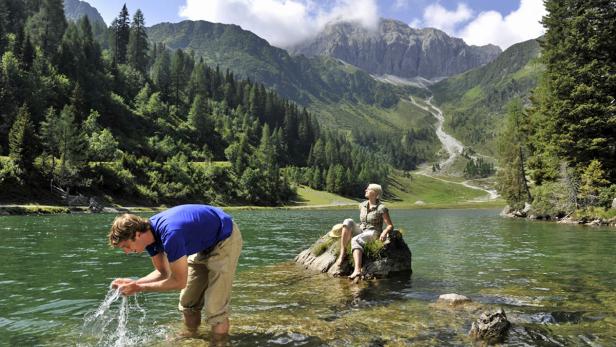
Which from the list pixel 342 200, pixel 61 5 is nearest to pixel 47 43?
pixel 61 5

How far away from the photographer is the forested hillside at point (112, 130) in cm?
9356

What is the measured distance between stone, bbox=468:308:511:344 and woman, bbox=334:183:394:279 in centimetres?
725

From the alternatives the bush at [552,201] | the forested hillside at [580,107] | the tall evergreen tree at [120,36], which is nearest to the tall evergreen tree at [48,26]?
the tall evergreen tree at [120,36]

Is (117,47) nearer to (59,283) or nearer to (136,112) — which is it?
(136,112)

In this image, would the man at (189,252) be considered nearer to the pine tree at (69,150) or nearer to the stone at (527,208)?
the stone at (527,208)

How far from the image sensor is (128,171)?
4200 inches

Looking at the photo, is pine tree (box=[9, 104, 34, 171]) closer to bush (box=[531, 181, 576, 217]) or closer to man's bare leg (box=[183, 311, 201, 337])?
bush (box=[531, 181, 576, 217])

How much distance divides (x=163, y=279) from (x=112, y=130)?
140698 mm

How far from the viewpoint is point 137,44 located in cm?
18725

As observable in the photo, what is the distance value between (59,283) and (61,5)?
7367 inches

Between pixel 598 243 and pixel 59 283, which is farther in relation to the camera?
pixel 598 243

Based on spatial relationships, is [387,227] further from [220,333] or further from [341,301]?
[220,333]

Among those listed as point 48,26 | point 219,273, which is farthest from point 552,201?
point 48,26

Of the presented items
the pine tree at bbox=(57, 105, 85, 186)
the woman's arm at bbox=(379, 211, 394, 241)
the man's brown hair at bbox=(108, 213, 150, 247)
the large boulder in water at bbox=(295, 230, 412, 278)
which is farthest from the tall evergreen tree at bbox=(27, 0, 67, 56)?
the man's brown hair at bbox=(108, 213, 150, 247)
